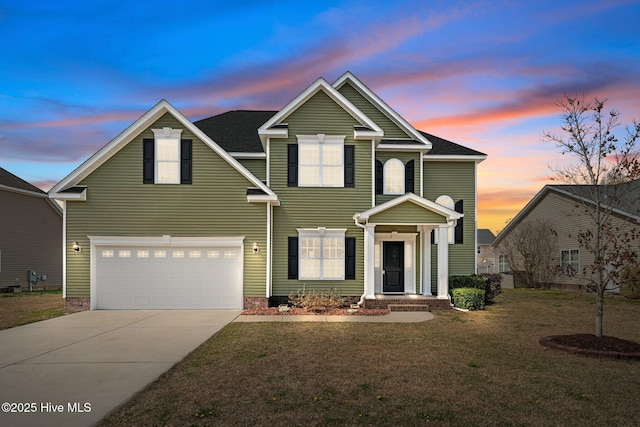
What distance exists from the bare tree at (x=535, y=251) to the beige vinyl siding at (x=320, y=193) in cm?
1755

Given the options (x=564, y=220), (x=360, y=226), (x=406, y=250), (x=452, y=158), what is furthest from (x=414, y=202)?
(x=564, y=220)

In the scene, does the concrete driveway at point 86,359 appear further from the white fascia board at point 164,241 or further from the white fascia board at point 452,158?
the white fascia board at point 452,158

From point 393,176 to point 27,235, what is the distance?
2258 centimetres

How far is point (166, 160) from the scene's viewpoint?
16.0 meters

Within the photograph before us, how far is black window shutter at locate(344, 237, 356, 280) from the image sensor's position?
1684 cm

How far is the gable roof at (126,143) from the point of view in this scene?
15438 mm

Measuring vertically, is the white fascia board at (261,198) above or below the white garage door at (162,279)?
above

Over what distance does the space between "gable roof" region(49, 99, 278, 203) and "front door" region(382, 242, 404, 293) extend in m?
4.99

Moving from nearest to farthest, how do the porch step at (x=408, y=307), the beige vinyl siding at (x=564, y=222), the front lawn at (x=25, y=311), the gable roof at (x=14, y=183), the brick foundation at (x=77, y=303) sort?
the front lawn at (x=25, y=311), the porch step at (x=408, y=307), the brick foundation at (x=77, y=303), the gable roof at (x=14, y=183), the beige vinyl siding at (x=564, y=222)

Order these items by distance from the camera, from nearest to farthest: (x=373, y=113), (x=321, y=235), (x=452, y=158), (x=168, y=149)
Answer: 1. (x=168, y=149)
2. (x=321, y=235)
3. (x=373, y=113)
4. (x=452, y=158)

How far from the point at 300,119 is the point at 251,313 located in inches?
282

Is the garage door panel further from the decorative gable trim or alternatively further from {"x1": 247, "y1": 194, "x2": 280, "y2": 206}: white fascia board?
the decorative gable trim

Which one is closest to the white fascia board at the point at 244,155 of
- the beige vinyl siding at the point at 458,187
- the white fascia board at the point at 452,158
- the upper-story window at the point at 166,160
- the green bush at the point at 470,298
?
the upper-story window at the point at 166,160

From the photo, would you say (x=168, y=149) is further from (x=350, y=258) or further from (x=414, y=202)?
(x=414, y=202)
